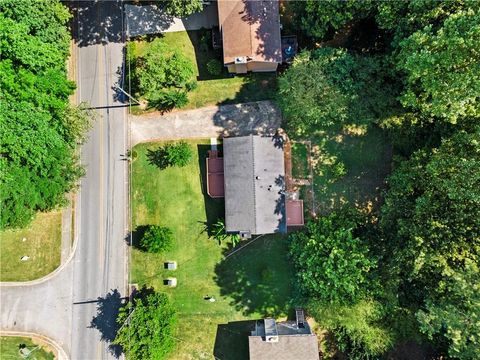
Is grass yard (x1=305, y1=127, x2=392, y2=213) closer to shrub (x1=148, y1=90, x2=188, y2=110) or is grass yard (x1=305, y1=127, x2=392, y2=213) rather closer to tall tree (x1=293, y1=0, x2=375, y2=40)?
tall tree (x1=293, y1=0, x2=375, y2=40)

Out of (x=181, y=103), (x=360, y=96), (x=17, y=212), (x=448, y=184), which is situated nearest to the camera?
(x=448, y=184)

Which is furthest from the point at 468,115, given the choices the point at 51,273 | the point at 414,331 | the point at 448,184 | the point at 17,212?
the point at 51,273

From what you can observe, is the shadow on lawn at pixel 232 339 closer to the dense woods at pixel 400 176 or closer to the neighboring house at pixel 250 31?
the dense woods at pixel 400 176

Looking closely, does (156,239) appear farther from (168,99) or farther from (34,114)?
(34,114)

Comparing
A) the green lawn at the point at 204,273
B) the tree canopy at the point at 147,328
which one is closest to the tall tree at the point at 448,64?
the green lawn at the point at 204,273

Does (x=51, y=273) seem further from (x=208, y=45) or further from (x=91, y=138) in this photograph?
(x=208, y=45)
